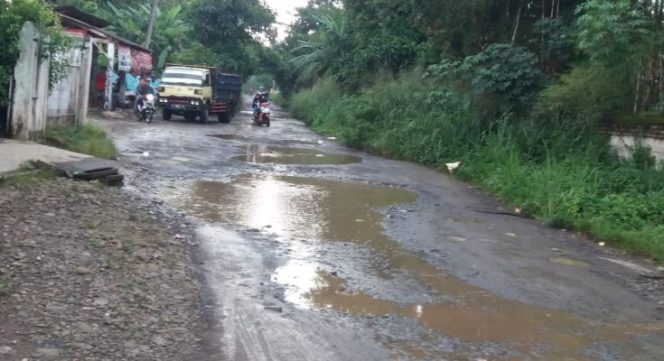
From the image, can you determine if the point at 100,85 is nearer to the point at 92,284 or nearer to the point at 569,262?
the point at 569,262

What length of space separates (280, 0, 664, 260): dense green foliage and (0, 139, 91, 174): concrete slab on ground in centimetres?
726

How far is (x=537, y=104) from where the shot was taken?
15.5m

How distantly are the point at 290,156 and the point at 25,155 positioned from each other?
8118mm

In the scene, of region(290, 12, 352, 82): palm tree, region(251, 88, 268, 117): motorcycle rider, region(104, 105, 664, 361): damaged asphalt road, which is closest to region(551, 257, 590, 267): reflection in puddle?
region(104, 105, 664, 361): damaged asphalt road

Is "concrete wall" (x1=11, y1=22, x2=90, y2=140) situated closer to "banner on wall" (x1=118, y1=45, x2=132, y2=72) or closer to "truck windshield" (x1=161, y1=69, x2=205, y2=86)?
"truck windshield" (x1=161, y1=69, x2=205, y2=86)

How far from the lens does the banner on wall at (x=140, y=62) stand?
29.8m

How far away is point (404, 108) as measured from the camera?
71.7ft

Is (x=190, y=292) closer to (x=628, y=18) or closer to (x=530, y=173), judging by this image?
(x=530, y=173)

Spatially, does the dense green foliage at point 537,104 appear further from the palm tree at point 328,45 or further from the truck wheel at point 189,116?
the palm tree at point 328,45

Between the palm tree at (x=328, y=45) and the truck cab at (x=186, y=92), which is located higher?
the palm tree at (x=328, y=45)

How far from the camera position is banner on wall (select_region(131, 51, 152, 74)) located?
29797mm

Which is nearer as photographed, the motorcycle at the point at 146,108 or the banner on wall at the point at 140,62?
the motorcycle at the point at 146,108

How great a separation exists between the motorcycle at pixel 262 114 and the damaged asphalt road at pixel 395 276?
16255 mm

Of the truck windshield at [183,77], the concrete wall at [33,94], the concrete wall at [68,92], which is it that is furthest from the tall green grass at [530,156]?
the concrete wall at [68,92]
